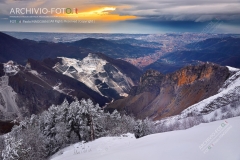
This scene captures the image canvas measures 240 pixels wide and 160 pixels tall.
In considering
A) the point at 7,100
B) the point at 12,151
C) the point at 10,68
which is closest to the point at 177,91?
the point at 7,100

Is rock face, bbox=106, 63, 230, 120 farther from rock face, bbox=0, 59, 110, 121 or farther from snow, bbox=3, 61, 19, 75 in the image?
snow, bbox=3, 61, 19, 75

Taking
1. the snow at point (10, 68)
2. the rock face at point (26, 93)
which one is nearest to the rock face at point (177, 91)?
the rock face at point (26, 93)

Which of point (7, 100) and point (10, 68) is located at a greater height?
point (10, 68)

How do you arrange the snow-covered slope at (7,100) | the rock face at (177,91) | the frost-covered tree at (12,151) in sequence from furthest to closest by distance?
the snow-covered slope at (7,100) → the rock face at (177,91) → the frost-covered tree at (12,151)

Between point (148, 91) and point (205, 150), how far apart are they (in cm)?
10758

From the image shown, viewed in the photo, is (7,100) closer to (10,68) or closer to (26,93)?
(26,93)

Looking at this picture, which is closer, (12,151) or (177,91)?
(12,151)

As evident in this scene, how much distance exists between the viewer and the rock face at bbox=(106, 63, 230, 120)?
79.1 meters

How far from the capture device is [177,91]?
95812 millimetres

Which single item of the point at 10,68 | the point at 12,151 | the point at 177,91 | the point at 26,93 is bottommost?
the point at 26,93

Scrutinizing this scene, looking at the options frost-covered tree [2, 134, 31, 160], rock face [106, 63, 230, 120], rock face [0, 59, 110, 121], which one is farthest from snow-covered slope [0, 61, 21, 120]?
frost-covered tree [2, 134, 31, 160]

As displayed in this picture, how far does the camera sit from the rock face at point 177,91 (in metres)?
79.1

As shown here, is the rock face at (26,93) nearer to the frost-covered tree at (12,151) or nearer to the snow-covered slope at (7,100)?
the snow-covered slope at (7,100)

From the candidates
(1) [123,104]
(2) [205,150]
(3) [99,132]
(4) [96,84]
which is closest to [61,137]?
(3) [99,132]
